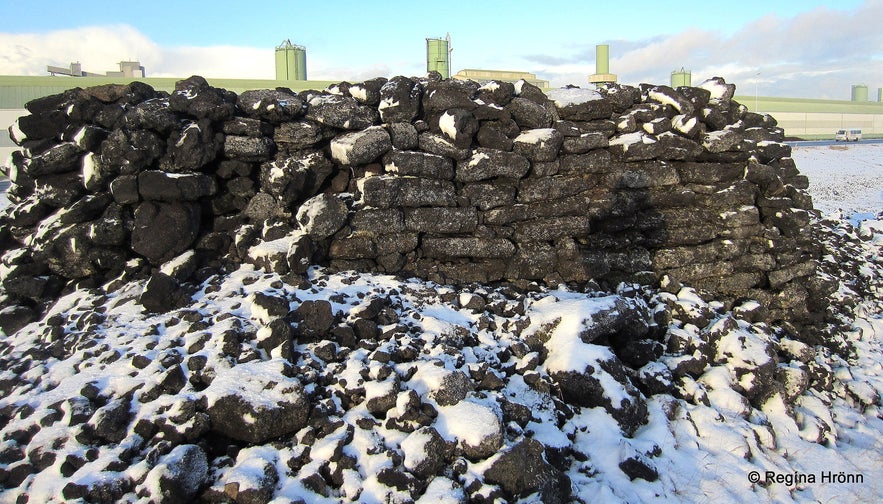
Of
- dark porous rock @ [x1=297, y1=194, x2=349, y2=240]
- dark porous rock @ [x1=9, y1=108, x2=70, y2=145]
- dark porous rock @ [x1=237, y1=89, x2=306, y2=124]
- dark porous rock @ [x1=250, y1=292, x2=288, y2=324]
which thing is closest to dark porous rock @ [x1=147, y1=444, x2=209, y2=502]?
dark porous rock @ [x1=250, y1=292, x2=288, y2=324]

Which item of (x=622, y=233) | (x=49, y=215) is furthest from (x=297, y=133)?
(x=622, y=233)

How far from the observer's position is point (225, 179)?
698 centimetres

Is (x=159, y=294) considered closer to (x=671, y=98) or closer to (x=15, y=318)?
(x=15, y=318)

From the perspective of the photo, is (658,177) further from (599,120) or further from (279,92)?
(279,92)

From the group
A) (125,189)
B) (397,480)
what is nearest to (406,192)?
(125,189)

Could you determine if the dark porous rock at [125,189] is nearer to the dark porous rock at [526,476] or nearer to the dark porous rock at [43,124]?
the dark porous rock at [43,124]

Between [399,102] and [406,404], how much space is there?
13.4 ft

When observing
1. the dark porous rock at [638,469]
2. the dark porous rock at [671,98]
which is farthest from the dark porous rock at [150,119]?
the dark porous rock at [671,98]

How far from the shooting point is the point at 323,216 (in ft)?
21.5

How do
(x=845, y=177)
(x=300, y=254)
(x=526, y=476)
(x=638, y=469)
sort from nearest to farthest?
(x=526, y=476)
(x=638, y=469)
(x=300, y=254)
(x=845, y=177)

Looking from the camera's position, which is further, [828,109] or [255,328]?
[828,109]

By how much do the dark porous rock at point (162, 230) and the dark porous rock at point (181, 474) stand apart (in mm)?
3025

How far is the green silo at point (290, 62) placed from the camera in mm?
30969

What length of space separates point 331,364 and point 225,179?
3357 millimetres
